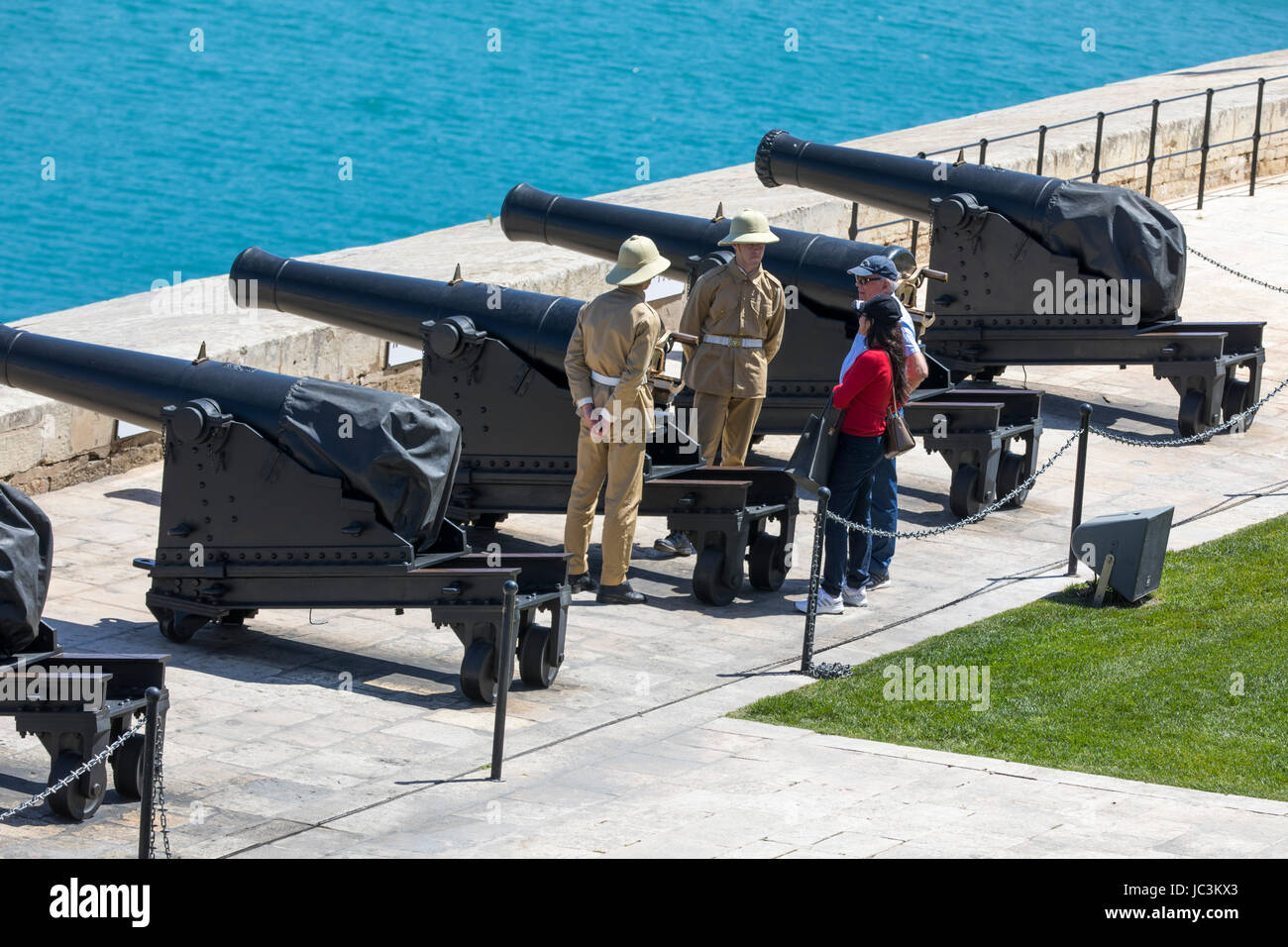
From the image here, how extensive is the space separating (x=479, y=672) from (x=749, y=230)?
3.04 m

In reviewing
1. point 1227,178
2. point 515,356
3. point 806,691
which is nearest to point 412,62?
point 1227,178

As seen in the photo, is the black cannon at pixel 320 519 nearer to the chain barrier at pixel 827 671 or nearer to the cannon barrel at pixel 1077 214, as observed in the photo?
the chain barrier at pixel 827 671

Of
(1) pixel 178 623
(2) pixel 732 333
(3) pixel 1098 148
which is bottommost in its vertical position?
(1) pixel 178 623

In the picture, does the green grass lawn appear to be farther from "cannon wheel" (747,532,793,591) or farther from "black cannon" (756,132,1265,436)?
"black cannon" (756,132,1265,436)

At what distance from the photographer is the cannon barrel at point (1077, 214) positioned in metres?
12.2

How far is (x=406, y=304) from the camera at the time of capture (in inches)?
416

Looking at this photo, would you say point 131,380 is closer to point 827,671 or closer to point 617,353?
point 617,353

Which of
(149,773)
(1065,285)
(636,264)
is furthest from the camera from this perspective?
(1065,285)

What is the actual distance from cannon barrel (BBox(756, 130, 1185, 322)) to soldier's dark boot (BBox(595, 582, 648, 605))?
4.06 metres

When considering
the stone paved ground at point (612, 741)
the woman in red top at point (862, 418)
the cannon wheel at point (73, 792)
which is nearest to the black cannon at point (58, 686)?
the cannon wheel at point (73, 792)

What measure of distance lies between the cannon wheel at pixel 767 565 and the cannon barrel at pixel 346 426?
170 centimetres

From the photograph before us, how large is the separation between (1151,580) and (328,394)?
12.4ft

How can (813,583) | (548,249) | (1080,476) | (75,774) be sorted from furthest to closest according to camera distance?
(548,249)
(1080,476)
(813,583)
(75,774)

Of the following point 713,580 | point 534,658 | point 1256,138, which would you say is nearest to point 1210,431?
point 713,580
